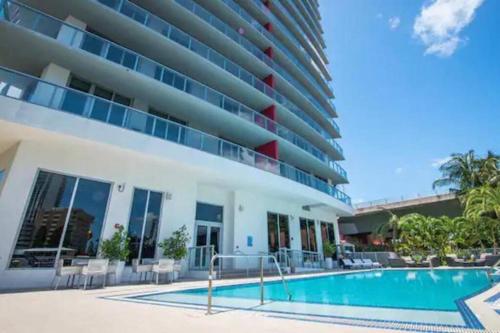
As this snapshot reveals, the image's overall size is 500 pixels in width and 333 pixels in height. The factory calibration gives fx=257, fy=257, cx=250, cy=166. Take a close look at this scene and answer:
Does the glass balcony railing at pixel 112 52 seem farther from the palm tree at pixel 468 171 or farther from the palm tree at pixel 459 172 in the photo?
the palm tree at pixel 468 171

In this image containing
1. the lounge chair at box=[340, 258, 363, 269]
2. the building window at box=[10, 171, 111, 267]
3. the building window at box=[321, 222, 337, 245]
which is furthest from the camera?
the building window at box=[321, 222, 337, 245]

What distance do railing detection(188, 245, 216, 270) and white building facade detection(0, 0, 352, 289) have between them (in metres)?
0.05

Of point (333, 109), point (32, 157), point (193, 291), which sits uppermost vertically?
point (333, 109)

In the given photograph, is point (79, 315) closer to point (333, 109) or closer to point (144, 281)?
point (144, 281)

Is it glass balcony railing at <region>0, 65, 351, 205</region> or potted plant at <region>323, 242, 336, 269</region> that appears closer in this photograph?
glass balcony railing at <region>0, 65, 351, 205</region>

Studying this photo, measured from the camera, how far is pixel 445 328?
3.24m

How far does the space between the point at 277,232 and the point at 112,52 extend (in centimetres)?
1328

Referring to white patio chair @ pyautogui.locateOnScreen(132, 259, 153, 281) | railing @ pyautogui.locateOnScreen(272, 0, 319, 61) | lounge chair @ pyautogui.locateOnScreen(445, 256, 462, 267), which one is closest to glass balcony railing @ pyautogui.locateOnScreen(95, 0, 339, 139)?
white patio chair @ pyautogui.locateOnScreen(132, 259, 153, 281)

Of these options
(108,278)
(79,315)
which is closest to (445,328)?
(79,315)

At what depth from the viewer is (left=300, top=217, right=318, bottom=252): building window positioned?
1902cm

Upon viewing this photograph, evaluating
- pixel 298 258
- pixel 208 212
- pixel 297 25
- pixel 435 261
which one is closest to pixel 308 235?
pixel 298 258

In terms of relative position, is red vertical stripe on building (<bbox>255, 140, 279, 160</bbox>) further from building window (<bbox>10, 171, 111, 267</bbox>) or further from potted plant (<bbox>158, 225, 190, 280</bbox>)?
building window (<bbox>10, 171, 111, 267</bbox>)

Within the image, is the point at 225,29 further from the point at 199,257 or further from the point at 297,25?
the point at 199,257

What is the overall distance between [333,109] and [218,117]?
19.3 m
